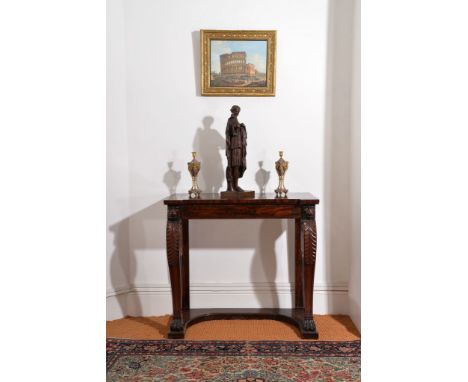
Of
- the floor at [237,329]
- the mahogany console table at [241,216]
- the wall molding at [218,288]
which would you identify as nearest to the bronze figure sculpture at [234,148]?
the mahogany console table at [241,216]

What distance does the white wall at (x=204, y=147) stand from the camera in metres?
3.03

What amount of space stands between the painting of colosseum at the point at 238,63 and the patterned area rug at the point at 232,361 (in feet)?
6.06

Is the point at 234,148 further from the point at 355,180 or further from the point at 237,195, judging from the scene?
the point at 355,180

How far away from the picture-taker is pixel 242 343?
254 centimetres

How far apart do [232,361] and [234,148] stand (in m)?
1.35

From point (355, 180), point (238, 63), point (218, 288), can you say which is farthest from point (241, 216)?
point (238, 63)

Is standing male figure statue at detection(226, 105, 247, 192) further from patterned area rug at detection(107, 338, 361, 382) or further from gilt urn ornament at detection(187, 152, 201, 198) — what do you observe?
patterned area rug at detection(107, 338, 361, 382)

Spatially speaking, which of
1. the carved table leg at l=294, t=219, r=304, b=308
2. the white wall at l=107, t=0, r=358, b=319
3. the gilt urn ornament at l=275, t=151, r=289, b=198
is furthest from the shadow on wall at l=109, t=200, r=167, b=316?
the carved table leg at l=294, t=219, r=304, b=308

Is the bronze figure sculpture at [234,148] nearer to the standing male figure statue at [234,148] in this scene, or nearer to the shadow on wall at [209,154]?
the standing male figure statue at [234,148]

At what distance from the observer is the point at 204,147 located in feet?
10.1

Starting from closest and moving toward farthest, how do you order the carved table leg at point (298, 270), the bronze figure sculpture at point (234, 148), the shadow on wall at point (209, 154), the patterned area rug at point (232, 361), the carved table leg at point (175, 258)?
1. the patterned area rug at point (232, 361)
2. the carved table leg at point (175, 258)
3. the bronze figure sculpture at point (234, 148)
4. the carved table leg at point (298, 270)
5. the shadow on wall at point (209, 154)
